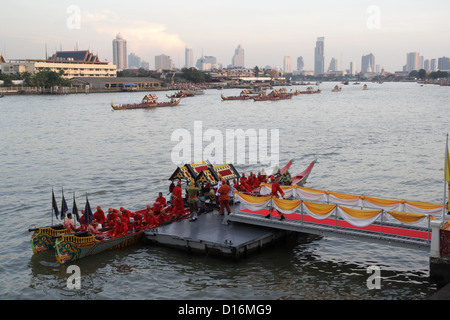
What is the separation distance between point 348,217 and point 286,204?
2.41 metres

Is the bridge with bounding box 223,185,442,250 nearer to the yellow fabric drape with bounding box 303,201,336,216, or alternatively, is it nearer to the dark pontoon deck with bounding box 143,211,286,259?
the yellow fabric drape with bounding box 303,201,336,216

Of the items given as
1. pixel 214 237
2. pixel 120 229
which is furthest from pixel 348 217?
pixel 120 229

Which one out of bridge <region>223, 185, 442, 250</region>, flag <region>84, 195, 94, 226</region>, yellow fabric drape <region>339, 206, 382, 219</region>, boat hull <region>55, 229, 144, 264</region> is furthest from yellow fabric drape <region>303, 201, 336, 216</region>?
flag <region>84, 195, 94, 226</region>

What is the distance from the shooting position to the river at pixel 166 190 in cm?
1567

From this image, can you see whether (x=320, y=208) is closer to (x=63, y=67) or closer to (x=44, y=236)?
(x=44, y=236)

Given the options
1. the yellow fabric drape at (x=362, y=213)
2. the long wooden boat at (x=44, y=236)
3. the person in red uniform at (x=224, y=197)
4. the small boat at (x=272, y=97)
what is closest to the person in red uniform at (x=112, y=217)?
the long wooden boat at (x=44, y=236)

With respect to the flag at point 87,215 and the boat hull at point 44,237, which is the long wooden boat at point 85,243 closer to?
the flag at point 87,215

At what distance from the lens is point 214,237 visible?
1777 cm

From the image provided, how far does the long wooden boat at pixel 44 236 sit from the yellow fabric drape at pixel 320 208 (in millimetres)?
9008

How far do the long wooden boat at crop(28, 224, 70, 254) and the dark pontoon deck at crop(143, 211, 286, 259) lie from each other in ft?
10.6

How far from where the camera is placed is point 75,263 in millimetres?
17406

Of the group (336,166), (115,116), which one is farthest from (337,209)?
(115,116)
